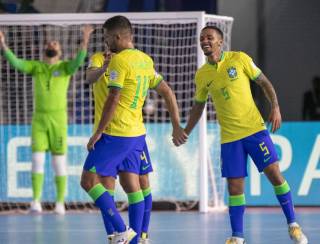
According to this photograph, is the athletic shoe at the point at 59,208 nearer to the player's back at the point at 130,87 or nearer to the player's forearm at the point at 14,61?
the player's forearm at the point at 14,61

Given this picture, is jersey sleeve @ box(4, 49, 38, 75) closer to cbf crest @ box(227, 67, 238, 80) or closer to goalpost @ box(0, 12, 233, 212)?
goalpost @ box(0, 12, 233, 212)

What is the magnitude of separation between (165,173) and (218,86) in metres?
4.27

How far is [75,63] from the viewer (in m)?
11.3

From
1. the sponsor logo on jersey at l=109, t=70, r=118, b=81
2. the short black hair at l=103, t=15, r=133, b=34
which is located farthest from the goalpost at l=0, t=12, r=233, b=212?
the sponsor logo on jersey at l=109, t=70, r=118, b=81

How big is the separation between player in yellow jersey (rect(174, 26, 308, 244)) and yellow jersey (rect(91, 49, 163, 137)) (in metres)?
0.72

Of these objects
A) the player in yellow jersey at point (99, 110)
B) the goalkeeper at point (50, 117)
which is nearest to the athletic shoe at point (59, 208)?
the goalkeeper at point (50, 117)

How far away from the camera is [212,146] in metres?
12.2

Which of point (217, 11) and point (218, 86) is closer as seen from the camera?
point (218, 86)

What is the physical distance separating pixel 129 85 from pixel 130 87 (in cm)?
2

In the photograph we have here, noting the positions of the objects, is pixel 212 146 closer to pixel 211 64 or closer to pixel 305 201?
pixel 305 201

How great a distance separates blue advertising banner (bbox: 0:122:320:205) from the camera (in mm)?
12102

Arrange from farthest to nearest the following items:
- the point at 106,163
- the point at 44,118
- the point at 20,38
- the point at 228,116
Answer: the point at 20,38, the point at 44,118, the point at 228,116, the point at 106,163

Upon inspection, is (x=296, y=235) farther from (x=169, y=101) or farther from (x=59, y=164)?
(x=59, y=164)

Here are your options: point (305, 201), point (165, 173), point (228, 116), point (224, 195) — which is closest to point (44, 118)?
point (165, 173)
